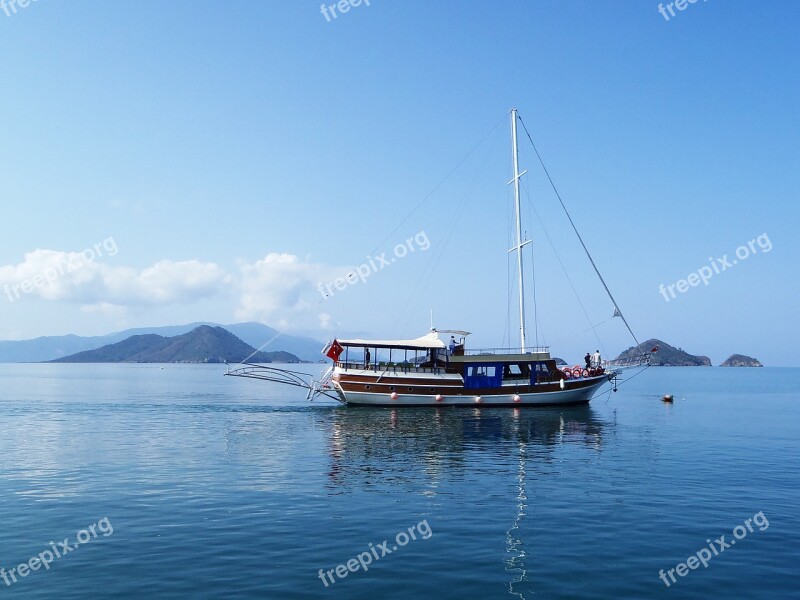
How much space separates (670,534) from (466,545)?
6.40 m

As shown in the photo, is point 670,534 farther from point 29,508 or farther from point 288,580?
point 29,508

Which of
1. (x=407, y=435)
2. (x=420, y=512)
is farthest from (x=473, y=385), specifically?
(x=420, y=512)

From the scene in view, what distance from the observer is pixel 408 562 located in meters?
15.9

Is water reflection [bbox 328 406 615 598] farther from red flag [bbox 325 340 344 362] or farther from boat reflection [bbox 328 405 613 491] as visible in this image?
red flag [bbox 325 340 344 362]

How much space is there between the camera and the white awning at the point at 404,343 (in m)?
59.0

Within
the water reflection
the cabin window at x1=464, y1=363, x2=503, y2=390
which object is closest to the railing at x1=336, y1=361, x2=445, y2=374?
the cabin window at x1=464, y1=363, x2=503, y2=390
